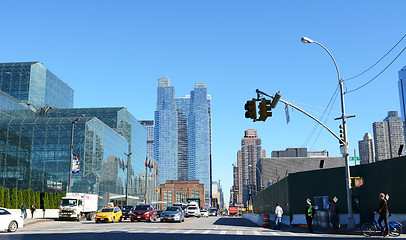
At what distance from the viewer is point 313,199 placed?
1367 inches

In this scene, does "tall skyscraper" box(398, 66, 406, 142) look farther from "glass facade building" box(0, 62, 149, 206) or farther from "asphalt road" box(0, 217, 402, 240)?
"asphalt road" box(0, 217, 402, 240)

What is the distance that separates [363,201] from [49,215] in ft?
132

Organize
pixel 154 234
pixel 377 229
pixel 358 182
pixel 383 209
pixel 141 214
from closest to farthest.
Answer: pixel 383 209 → pixel 377 229 → pixel 154 234 → pixel 358 182 → pixel 141 214

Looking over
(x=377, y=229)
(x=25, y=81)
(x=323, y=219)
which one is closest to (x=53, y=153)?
(x=25, y=81)

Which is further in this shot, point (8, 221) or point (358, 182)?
point (8, 221)

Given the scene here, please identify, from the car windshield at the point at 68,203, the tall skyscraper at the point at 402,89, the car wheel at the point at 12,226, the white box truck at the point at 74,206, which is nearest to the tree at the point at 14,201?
the white box truck at the point at 74,206

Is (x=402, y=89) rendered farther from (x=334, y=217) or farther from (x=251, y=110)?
Answer: (x=251, y=110)

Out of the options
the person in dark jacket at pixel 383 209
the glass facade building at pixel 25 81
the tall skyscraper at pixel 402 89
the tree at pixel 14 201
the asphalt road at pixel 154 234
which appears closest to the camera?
the person in dark jacket at pixel 383 209

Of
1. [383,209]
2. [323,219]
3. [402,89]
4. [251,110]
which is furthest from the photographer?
[402,89]

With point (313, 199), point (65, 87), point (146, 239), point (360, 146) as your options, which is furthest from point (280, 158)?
point (146, 239)

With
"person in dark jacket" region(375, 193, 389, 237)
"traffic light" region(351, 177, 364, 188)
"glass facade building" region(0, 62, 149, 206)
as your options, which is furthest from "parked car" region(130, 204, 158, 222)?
"glass facade building" region(0, 62, 149, 206)

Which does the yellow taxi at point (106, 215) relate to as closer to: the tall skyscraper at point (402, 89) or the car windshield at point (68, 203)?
the car windshield at point (68, 203)

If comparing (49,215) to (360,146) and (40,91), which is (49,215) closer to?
(40,91)

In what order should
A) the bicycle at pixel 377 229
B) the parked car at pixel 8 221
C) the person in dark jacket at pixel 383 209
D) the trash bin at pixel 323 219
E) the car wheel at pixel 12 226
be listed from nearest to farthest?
the person in dark jacket at pixel 383 209
the bicycle at pixel 377 229
the parked car at pixel 8 221
the car wheel at pixel 12 226
the trash bin at pixel 323 219
